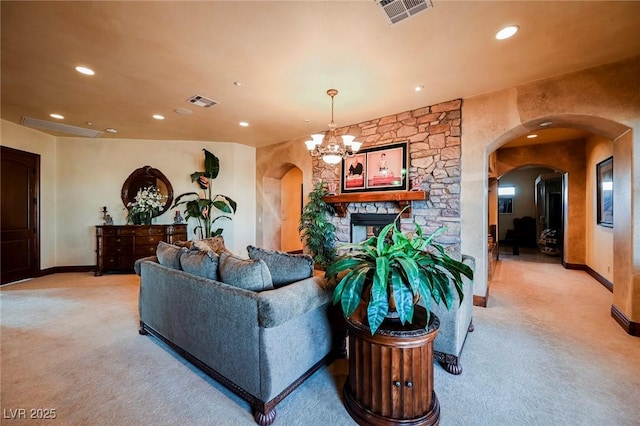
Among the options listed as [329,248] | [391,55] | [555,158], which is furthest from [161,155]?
[555,158]

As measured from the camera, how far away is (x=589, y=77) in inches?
114

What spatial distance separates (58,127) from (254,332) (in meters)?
5.92

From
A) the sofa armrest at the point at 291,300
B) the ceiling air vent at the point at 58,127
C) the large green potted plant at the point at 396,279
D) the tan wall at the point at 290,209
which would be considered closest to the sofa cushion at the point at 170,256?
the sofa armrest at the point at 291,300

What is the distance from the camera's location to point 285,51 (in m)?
2.56

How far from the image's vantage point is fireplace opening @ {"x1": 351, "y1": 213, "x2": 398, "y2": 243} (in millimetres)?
4475

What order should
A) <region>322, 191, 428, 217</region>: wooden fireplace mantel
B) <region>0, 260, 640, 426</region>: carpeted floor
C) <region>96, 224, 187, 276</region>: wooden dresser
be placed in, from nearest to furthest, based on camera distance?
<region>0, 260, 640, 426</region>: carpeted floor
<region>322, 191, 428, 217</region>: wooden fireplace mantel
<region>96, 224, 187, 276</region>: wooden dresser

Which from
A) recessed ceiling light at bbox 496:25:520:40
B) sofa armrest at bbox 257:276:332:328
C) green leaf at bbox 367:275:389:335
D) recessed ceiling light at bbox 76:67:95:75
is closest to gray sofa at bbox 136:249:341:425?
sofa armrest at bbox 257:276:332:328

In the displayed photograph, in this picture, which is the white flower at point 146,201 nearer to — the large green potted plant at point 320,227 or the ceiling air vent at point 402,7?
the large green potted plant at point 320,227

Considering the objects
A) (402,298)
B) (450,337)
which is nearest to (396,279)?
(402,298)

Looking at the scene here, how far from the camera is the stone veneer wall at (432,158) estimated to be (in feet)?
12.4

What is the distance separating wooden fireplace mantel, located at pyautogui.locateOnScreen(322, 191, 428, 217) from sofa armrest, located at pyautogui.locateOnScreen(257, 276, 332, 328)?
2.50 m

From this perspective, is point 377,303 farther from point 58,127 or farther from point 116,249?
point 58,127

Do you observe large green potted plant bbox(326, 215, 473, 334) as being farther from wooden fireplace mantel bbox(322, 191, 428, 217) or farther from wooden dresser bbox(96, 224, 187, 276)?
wooden dresser bbox(96, 224, 187, 276)

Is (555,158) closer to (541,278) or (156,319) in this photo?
(541,278)
